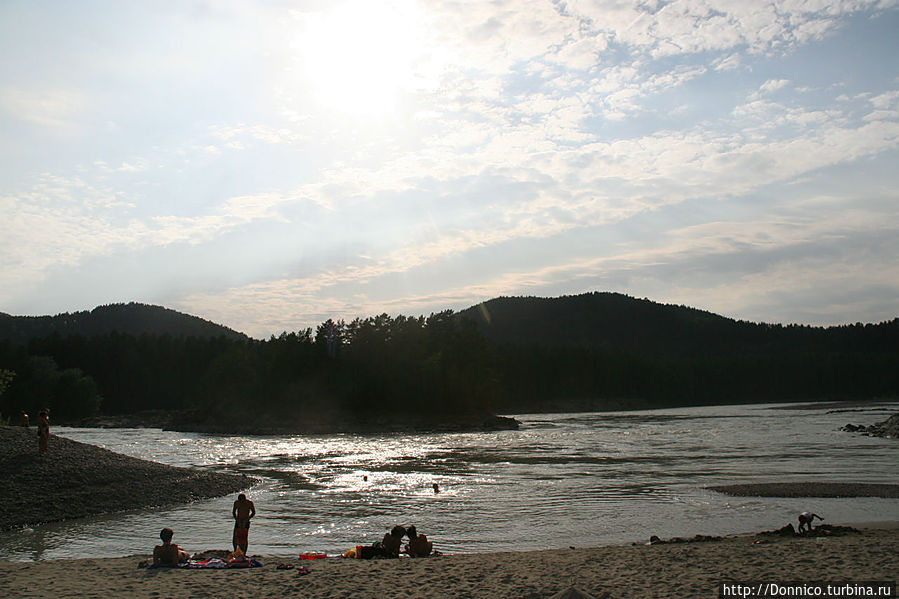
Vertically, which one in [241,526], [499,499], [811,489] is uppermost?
[241,526]

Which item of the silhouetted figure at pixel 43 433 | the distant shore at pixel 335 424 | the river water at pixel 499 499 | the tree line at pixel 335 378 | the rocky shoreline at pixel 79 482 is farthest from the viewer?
the tree line at pixel 335 378

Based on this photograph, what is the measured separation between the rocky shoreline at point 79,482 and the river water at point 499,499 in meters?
1.41

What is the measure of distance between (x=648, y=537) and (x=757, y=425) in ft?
234

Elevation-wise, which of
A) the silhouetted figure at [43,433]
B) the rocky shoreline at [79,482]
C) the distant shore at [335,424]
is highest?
the silhouetted figure at [43,433]

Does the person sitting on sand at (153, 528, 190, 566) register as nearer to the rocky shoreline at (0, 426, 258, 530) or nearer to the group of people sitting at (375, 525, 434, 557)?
the group of people sitting at (375, 525, 434, 557)

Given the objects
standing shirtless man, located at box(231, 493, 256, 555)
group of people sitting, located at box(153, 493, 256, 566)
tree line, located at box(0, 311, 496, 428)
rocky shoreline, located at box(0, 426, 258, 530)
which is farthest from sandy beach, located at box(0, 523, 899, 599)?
tree line, located at box(0, 311, 496, 428)

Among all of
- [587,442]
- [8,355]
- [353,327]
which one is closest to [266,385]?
[353,327]

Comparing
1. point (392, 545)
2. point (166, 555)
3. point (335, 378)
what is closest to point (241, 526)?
point (166, 555)

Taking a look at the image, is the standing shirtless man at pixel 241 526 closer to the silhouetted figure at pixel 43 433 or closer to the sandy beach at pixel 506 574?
the sandy beach at pixel 506 574

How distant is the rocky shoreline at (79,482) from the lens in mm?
28688

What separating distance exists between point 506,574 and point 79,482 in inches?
991

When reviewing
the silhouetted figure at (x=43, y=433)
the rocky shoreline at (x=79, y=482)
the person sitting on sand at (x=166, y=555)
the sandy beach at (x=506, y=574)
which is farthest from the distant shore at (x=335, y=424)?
the person sitting on sand at (x=166, y=555)

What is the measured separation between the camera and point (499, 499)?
3256 centimetres

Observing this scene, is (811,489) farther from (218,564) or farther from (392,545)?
(218,564)
